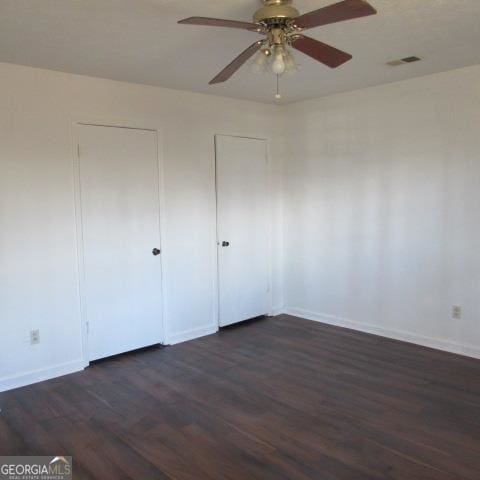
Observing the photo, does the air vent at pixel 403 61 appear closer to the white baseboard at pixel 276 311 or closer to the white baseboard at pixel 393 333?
the white baseboard at pixel 393 333

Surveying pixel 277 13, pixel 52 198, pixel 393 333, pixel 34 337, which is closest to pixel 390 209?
pixel 393 333

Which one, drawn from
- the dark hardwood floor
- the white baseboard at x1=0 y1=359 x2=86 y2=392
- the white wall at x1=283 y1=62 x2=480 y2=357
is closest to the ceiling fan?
the white wall at x1=283 y1=62 x2=480 y2=357

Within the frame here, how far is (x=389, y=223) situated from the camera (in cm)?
448

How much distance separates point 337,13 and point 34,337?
3.16m

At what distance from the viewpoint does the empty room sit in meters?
2.63

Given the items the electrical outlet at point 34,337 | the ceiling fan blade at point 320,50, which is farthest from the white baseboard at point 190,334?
the ceiling fan blade at point 320,50

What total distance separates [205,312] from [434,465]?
2.76m

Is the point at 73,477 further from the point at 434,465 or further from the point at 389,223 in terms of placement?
the point at 389,223

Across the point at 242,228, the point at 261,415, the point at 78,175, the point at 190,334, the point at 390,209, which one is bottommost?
the point at 261,415

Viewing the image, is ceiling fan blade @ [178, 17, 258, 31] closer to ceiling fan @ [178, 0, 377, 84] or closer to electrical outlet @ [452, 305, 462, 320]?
ceiling fan @ [178, 0, 377, 84]

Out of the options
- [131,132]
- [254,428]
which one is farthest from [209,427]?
[131,132]

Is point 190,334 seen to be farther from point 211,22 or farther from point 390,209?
point 211,22

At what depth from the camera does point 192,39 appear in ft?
9.92

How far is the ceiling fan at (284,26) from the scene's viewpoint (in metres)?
2.12
